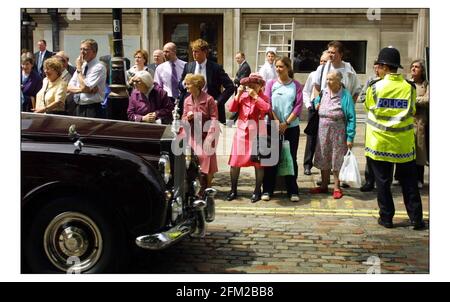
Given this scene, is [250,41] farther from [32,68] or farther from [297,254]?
[297,254]

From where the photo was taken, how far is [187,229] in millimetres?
4676

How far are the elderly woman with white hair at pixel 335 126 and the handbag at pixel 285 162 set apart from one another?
17.9 inches

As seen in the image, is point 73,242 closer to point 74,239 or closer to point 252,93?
point 74,239

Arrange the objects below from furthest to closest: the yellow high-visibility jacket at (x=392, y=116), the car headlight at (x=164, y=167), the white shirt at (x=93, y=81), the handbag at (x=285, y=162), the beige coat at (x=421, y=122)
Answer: the beige coat at (x=421, y=122)
the white shirt at (x=93, y=81)
the handbag at (x=285, y=162)
the yellow high-visibility jacket at (x=392, y=116)
the car headlight at (x=164, y=167)

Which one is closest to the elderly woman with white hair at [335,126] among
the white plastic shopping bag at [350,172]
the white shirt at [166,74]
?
the white plastic shopping bag at [350,172]

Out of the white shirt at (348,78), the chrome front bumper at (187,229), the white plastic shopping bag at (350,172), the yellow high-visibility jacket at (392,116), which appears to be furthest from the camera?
the white shirt at (348,78)

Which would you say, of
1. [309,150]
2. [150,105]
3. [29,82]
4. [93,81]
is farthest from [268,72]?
[29,82]

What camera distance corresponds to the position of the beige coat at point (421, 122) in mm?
7539

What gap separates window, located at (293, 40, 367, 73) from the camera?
1455 centimetres

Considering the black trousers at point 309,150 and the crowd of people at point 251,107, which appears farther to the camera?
the black trousers at point 309,150

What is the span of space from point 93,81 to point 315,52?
872 cm

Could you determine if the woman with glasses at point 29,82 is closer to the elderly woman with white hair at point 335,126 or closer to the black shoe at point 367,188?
the elderly woman with white hair at point 335,126
